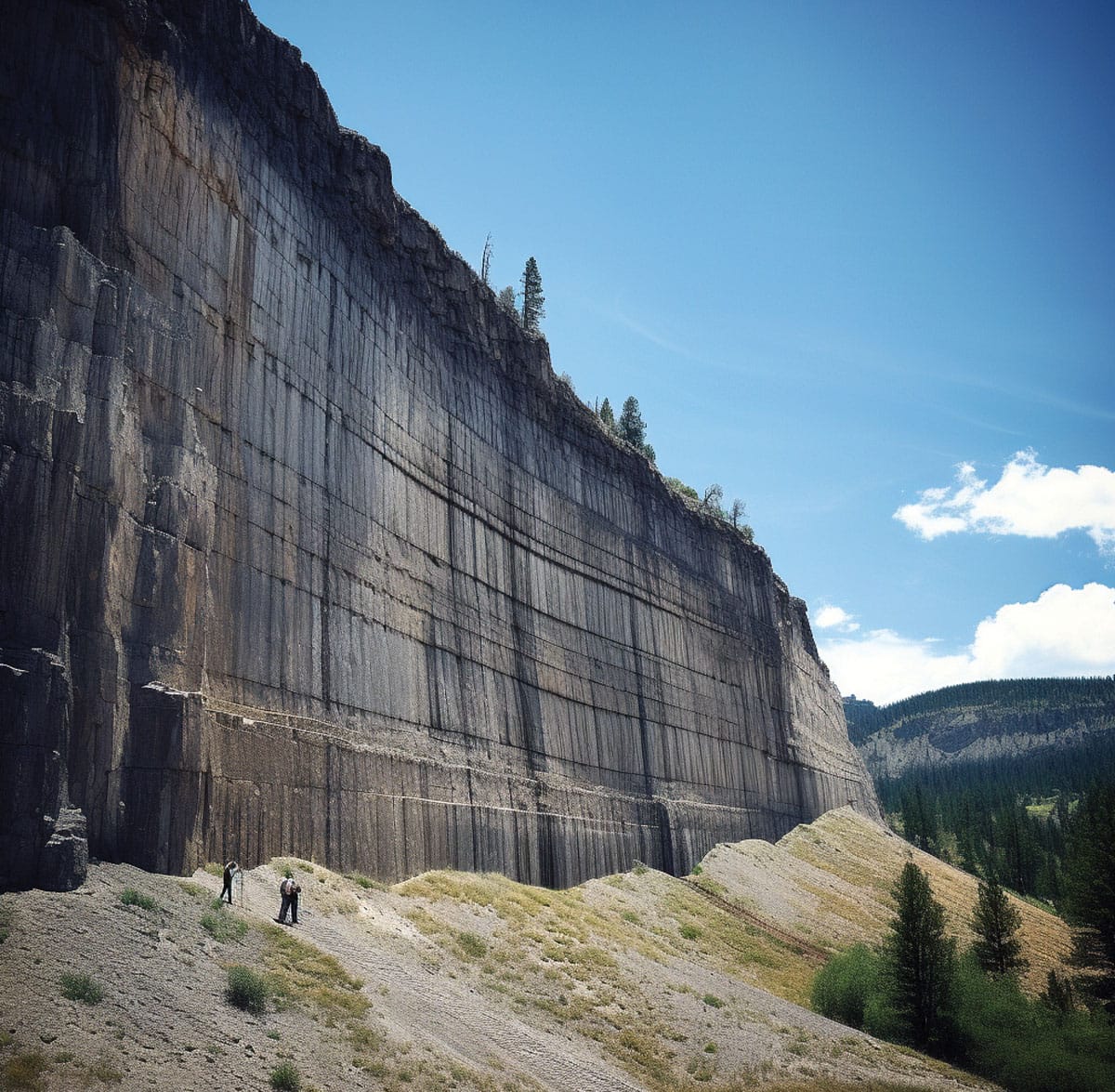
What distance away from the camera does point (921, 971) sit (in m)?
36.1

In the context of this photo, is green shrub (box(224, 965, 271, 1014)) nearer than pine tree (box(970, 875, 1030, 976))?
Yes

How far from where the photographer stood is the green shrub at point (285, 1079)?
16.5m

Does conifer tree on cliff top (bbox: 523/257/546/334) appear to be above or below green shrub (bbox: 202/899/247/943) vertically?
above

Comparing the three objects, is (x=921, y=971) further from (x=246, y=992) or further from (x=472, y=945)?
(x=246, y=992)

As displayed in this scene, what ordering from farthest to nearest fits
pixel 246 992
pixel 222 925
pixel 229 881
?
pixel 229 881 < pixel 222 925 < pixel 246 992

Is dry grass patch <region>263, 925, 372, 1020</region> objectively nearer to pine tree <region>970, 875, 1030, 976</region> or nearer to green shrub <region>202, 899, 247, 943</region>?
green shrub <region>202, 899, 247, 943</region>

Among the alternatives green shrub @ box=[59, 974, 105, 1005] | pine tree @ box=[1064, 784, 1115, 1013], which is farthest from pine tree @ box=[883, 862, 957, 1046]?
green shrub @ box=[59, 974, 105, 1005]

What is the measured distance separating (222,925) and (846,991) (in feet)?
77.5

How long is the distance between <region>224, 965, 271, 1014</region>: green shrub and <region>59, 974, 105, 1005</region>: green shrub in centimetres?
235

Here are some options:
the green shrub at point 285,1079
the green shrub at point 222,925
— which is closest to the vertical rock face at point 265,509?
the green shrub at point 222,925

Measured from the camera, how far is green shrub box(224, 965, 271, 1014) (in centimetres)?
1789

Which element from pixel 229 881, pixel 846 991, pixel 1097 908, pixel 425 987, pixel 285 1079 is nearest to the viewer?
pixel 285 1079

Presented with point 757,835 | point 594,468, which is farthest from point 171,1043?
point 757,835

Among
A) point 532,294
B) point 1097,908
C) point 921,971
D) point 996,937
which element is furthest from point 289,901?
point 532,294
